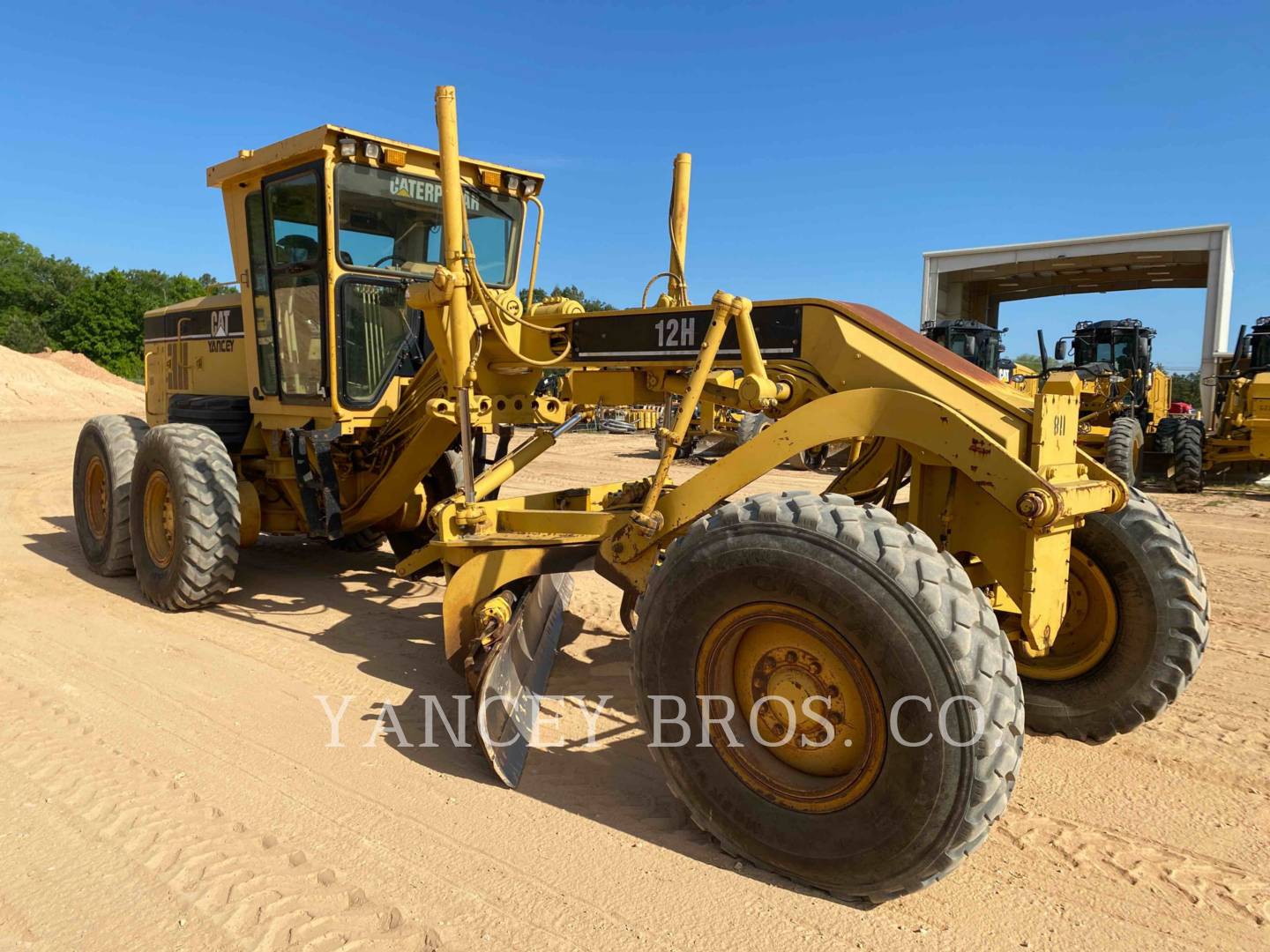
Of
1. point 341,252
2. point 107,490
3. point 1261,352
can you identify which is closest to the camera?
point 341,252

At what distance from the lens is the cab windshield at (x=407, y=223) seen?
5520 mm

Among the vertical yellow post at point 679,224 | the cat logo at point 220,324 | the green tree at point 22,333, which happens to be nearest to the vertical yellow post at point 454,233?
the vertical yellow post at point 679,224

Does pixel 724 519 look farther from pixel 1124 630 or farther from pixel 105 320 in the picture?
pixel 105 320

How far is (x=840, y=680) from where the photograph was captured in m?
2.77

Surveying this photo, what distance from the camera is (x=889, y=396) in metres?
3.12

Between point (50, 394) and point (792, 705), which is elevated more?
point (50, 394)

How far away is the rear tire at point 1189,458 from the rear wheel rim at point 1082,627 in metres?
10.6

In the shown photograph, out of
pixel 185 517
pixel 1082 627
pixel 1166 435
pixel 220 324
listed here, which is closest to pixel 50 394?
pixel 220 324

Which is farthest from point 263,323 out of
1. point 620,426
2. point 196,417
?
point 620,426

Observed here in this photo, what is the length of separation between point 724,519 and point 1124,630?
1.90 m

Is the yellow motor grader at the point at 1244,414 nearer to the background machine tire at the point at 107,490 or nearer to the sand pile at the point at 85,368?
the background machine tire at the point at 107,490

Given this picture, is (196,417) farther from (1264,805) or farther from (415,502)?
(1264,805)

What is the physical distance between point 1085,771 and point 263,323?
5.56 meters

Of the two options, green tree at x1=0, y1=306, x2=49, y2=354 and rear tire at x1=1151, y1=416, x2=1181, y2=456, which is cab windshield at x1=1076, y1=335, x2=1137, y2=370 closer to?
rear tire at x1=1151, y1=416, x2=1181, y2=456
